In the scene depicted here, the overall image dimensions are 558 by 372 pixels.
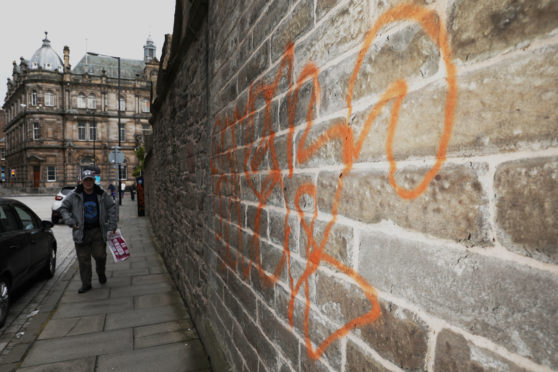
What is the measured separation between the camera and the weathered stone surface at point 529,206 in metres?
0.63

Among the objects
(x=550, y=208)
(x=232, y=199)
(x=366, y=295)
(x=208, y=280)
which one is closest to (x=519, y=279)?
(x=550, y=208)

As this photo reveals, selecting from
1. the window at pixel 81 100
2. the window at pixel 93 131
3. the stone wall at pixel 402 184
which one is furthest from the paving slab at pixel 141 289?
the window at pixel 81 100

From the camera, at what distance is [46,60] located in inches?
2098

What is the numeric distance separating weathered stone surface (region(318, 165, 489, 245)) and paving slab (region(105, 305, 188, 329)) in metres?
4.14

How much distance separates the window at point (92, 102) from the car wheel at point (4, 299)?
173 feet

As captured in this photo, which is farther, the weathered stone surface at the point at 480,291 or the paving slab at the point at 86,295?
the paving slab at the point at 86,295

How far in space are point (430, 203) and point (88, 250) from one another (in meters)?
5.85

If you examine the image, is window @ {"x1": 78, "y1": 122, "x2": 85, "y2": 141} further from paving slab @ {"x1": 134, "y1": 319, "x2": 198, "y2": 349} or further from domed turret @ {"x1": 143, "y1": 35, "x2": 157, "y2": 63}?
paving slab @ {"x1": 134, "y1": 319, "x2": 198, "y2": 349}

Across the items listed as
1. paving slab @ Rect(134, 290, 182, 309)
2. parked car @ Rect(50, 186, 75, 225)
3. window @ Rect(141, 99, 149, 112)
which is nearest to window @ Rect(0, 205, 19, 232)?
paving slab @ Rect(134, 290, 182, 309)

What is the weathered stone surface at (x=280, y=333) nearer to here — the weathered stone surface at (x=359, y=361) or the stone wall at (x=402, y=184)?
the stone wall at (x=402, y=184)

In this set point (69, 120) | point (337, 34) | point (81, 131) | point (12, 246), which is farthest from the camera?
point (81, 131)

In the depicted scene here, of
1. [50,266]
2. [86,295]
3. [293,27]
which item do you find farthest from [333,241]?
[50,266]

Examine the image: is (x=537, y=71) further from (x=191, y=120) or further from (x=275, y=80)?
(x=191, y=120)

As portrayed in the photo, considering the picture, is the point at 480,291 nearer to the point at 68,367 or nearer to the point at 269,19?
the point at 269,19
